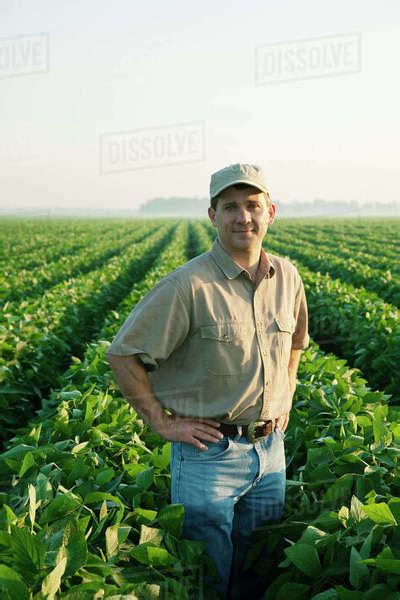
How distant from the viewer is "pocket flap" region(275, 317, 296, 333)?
2.53 meters

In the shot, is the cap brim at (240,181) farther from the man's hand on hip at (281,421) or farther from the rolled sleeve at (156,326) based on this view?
the man's hand on hip at (281,421)

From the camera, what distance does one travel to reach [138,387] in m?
2.38

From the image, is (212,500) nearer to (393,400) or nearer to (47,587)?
(47,587)

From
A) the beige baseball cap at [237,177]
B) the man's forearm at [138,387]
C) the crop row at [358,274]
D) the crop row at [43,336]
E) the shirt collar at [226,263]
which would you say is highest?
the beige baseball cap at [237,177]

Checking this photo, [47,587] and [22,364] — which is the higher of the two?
[47,587]

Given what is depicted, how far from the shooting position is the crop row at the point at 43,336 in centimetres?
579

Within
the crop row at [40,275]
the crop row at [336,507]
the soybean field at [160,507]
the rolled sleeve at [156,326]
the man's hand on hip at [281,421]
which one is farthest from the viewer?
the crop row at [40,275]

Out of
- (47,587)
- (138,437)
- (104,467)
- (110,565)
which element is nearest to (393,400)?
(138,437)

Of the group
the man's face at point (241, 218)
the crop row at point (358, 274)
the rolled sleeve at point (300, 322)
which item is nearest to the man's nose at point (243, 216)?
the man's face at point (241, 218)

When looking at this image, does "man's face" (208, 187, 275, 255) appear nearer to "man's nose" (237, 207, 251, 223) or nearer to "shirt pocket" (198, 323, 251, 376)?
"man's nose" (237, 207, 251, 223)

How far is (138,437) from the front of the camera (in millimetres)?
3346

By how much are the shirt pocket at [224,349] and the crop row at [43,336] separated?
11.6 feet

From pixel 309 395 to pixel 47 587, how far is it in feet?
8.61

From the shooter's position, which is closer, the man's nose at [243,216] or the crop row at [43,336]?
the man's nose at [243,216]
